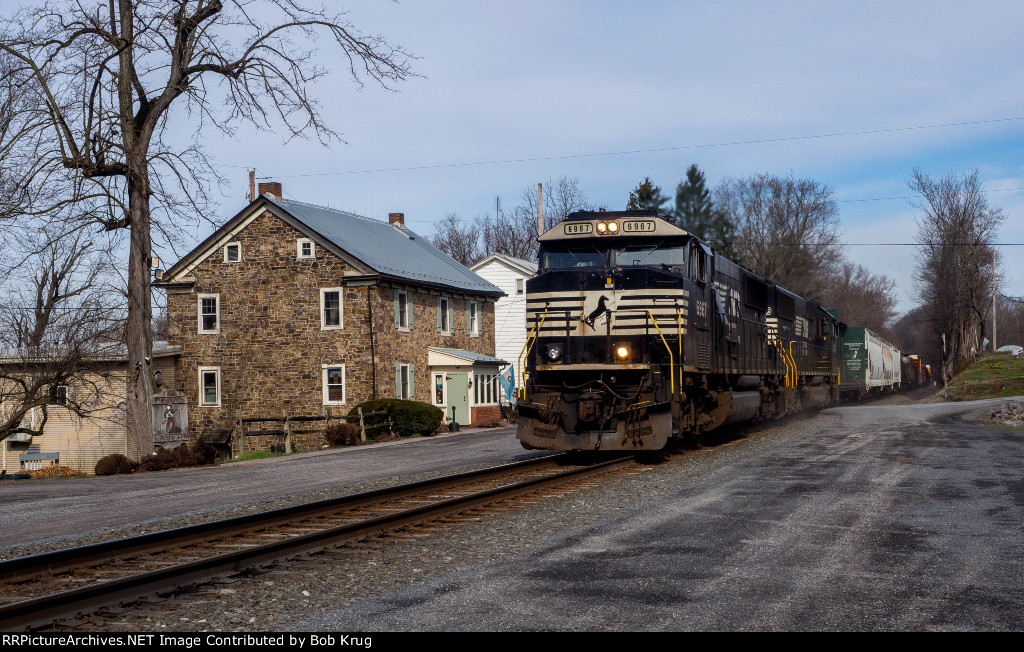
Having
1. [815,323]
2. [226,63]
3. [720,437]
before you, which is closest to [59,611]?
[720,437]

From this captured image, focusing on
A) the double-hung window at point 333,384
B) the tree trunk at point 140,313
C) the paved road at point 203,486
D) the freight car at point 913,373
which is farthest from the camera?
the freight car at point 913,373

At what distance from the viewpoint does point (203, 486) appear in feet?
56.9

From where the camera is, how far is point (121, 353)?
114ft

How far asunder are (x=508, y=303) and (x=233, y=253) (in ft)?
67.3

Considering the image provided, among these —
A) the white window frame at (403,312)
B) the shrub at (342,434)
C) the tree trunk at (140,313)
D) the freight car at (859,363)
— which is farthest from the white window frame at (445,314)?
the freight car at (859,363)

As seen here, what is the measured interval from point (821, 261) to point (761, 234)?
557cm

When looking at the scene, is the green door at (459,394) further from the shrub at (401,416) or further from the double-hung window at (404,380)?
the shrub at (401,416)

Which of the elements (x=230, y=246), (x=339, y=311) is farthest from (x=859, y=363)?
(x=230, y=246)

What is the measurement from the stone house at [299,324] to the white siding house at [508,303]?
13.9m

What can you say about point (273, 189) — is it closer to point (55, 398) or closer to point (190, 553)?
point (55, 398)

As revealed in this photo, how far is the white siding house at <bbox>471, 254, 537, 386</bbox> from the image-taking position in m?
54.3

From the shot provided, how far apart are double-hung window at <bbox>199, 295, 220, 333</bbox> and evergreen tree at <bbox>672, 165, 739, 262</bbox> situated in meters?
50.4

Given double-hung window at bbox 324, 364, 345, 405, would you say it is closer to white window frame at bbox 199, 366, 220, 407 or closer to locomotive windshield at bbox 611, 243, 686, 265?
white window frame at bbox 199, 366, 220, 407

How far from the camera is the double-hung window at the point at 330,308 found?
36562mm
